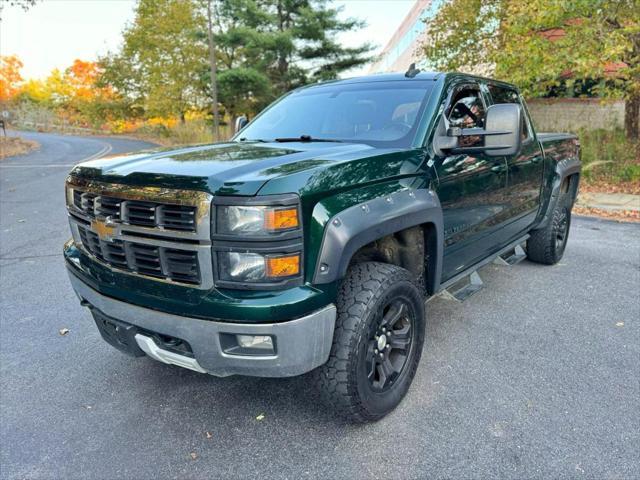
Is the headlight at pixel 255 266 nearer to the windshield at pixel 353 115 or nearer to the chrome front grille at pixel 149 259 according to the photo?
the chrome front grille at pixel 149 259

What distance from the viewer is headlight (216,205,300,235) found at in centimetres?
183

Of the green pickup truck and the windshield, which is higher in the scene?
the windshield

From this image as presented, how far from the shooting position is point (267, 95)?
22.2m

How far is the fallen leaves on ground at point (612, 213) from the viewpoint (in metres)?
7.55

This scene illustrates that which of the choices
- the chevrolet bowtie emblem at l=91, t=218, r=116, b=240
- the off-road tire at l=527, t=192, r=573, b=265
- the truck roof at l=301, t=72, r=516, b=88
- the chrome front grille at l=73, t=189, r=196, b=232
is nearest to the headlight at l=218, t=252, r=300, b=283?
the chrome front grille at l=73, t=189, r=196, b=232

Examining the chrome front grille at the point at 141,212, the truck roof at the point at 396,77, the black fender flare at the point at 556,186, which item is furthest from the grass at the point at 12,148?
the black fender flare at the point at 556,186

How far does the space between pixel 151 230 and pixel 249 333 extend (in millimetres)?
641

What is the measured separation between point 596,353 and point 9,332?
431 cm

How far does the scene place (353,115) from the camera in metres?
3.12

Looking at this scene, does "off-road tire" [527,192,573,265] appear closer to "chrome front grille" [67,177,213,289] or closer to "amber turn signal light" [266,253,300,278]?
"amber turn signal light" [266,253,300,278]

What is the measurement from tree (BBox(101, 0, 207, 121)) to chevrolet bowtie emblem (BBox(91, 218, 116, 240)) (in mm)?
24301

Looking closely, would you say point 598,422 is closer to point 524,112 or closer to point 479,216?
point 479,216

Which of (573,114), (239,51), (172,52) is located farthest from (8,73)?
(573,114)

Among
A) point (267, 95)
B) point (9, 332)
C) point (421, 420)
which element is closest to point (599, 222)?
point (421, 420)
